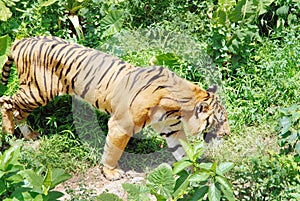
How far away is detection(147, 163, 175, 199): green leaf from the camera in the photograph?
3.69 m

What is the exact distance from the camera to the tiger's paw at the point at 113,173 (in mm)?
5020

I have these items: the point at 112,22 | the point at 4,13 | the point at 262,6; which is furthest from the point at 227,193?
the point at 4,13

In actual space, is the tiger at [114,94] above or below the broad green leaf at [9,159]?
below

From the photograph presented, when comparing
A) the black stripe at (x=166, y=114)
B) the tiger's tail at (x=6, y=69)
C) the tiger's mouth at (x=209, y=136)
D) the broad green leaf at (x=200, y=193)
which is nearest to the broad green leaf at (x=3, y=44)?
the broad green leaf at (x=200, y=193)

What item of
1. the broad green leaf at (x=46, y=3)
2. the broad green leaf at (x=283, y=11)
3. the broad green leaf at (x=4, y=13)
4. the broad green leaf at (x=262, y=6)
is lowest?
the broad green leaf at (x=4, y=13)

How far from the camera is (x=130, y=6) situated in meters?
6.75

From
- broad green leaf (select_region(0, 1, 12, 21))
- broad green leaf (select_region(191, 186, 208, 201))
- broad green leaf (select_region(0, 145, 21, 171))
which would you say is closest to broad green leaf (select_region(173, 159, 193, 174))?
broad green leaf (select_region(191, 186, 208, 201))

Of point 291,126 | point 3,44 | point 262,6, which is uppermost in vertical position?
point 3,44

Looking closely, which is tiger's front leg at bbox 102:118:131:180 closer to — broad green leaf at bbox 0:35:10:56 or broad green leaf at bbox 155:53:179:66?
broad green leaf at bbox 155:53:179:66

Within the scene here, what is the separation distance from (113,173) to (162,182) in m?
1.38

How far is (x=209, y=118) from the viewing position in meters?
5.03

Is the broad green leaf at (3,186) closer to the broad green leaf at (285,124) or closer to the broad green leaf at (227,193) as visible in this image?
the broad green leaf at (227,193)

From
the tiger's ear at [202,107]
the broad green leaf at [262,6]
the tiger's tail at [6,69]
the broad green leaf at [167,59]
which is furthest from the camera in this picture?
the broad green leaf at [262,6]

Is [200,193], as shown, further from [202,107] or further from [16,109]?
[16,109]
